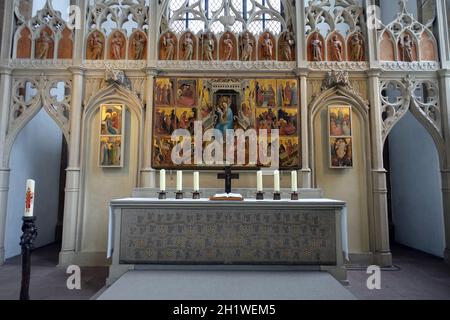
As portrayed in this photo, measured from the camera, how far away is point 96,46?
793 cm

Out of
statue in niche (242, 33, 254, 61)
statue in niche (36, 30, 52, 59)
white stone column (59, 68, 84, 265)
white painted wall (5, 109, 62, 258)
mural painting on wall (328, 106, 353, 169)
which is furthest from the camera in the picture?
white painted wall (5, 109, 62, 258)

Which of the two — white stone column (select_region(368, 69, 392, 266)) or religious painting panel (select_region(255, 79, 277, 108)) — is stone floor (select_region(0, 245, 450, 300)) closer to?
white stone column (select_region(368, 69, 392, 266))

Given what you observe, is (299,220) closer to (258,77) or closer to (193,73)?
(258,77)

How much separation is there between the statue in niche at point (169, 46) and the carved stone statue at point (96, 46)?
66.9 inches

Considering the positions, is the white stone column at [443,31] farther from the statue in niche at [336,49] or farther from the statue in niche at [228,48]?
the statue in niche at [228,48]

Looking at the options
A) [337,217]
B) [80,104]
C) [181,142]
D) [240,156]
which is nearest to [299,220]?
[337,217]

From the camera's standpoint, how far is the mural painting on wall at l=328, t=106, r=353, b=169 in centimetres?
761

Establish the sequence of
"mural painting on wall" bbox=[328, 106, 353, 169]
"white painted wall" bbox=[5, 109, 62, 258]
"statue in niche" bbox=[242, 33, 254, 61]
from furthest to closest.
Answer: "white painted wall" bbox=[5, 109, 62, 258] → "statue in niche" bbox=[242, 33, 254, 61] → "mural painting on wall" bbox=[328, 106, 353, 169]

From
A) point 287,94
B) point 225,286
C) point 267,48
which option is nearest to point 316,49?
point 267,48

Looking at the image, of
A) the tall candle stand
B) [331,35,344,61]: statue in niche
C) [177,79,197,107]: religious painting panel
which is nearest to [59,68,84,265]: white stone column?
[177,79,197,107]: religious painting panel

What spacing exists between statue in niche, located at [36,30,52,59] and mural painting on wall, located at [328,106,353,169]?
7.62 metres

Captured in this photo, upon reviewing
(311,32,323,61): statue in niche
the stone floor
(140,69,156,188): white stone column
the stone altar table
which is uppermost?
(311,32,323,61): statue in niche

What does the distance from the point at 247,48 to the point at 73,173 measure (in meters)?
5.55

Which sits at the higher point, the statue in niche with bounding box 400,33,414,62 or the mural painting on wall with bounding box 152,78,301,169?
the statue in niche with bounding box 400,33,414,62
